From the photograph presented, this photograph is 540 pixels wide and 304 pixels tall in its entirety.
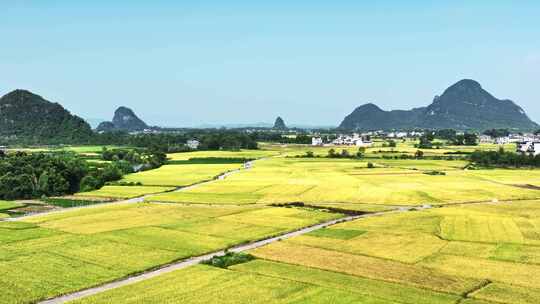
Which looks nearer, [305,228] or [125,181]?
[305,228]

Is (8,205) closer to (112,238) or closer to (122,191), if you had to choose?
(122,191)

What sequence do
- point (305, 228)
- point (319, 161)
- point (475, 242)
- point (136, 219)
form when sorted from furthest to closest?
1. point (319, 161)
2. point (136, 219)
3. point (305, 228)
4. point (475, 242)

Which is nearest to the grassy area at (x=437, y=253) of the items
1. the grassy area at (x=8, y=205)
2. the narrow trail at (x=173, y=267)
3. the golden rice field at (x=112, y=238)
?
the narrow trail at (x=173, y=267)

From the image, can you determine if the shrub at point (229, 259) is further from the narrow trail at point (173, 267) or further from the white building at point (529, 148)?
the white building at point (529, 148)

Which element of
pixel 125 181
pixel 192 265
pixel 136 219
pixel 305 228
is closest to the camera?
pixel 192 265

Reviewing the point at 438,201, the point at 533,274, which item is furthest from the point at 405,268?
the point at 438,201

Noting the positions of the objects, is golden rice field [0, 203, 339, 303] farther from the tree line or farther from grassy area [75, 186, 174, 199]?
the tree line

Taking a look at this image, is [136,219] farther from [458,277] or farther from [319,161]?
[319,161]
